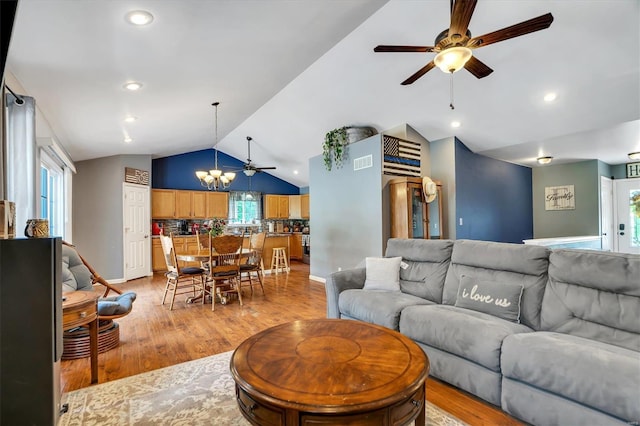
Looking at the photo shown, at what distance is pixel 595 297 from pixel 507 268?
21.2 inches

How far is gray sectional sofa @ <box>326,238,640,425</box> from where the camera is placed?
151 centimetres

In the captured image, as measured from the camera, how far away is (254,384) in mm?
1244

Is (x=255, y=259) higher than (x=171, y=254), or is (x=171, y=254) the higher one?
(x=171, y=254)

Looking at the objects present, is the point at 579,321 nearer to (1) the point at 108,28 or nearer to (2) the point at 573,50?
(2) the point at 573,50

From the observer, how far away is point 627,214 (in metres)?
6.74

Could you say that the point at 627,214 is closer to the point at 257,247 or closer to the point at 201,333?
the point at 257,247

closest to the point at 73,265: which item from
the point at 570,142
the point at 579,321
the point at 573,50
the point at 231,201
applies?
the point at 579,321

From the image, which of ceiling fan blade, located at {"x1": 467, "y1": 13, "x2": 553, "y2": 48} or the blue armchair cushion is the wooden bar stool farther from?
ceiling fan blade, located at {"x1": 467, "y1": 13, "x2": 553, "y2": 48}

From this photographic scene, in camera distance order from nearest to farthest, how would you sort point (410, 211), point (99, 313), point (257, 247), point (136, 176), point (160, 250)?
point (99, 313), point (410, 211), point (257, 247), point (136, 176), point (160, 250)

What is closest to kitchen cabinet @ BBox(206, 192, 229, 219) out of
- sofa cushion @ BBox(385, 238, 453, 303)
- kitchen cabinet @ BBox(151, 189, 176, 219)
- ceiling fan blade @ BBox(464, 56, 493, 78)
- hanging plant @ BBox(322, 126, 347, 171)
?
kitchen cabinet @ BBox(151, 189, 176, 219)

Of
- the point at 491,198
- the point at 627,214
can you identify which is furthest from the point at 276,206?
the point at 627,214

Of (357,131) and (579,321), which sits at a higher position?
(357,131)

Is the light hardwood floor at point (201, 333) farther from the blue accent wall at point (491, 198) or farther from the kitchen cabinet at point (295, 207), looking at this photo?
the kitchen cabinet at point (295, 207)

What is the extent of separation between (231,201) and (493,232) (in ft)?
21.8
